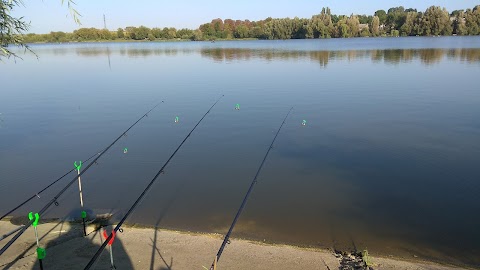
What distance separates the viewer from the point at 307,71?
32156mm

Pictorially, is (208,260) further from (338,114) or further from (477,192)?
(338,114)

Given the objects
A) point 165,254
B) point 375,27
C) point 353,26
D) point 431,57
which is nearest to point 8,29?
point 165,254

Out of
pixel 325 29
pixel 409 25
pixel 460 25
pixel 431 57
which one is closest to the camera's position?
pixel 431 57

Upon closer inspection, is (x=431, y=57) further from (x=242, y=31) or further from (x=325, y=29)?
(x=242, y=31)

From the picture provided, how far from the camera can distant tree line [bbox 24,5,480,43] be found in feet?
312

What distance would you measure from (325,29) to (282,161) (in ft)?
333

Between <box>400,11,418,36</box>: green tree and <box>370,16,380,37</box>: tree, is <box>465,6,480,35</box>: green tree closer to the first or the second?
<box>400,11,418,36</box>: green tree

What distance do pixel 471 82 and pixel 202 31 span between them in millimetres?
127519

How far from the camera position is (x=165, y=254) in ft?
21.6

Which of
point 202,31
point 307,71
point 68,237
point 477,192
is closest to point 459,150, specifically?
point 477,192

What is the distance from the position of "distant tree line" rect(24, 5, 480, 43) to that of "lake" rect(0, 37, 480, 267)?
7081 centimetres

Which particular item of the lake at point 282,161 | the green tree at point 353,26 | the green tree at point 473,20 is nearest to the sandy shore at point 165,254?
the lake at point 282,161

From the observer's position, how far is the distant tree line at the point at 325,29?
95.1m

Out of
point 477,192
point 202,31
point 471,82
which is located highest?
point 202,31
